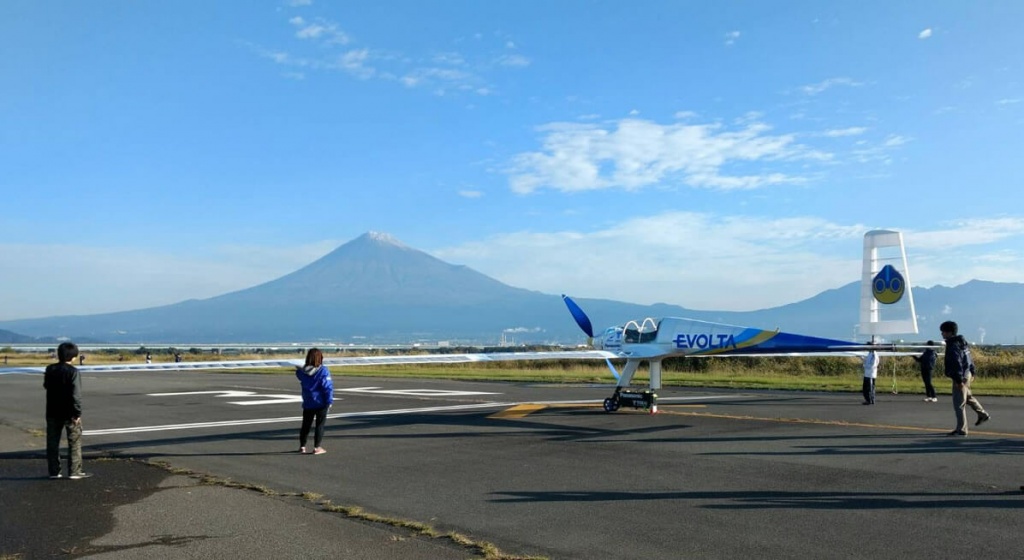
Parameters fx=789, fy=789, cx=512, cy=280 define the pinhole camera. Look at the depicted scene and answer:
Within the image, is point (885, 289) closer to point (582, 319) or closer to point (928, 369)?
point (928, 369)

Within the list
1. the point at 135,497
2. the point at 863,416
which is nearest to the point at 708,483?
the point at 135,497

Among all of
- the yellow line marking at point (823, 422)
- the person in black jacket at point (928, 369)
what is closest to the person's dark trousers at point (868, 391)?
the person in black jacket at point (928, 369)

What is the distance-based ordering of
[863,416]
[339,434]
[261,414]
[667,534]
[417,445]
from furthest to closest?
[261,414] < [863,416] < [339,434] < [417,445] < [667,534]

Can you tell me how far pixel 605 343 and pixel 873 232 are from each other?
10.1 m

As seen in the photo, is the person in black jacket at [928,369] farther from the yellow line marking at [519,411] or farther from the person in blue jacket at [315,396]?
the person in blue jacket at [315,396]

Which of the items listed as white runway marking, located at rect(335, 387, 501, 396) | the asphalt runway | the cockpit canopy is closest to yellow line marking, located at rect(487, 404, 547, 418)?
the asphalt runway

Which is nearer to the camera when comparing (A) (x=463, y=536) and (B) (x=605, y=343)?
(A) (x=463, y=536)

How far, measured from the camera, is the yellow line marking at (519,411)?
61.5 feet

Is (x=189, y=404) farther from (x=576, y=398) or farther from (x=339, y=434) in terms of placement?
(x=576, y=398)

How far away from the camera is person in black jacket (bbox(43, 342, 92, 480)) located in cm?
1082

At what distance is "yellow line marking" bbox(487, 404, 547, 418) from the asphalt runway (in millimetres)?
81

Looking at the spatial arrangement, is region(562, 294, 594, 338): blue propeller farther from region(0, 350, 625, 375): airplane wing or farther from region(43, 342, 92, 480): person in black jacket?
region(43, 342, 92, 480): person in black jacket

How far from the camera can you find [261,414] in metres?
20.0

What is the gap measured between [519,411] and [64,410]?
35.9 ft
